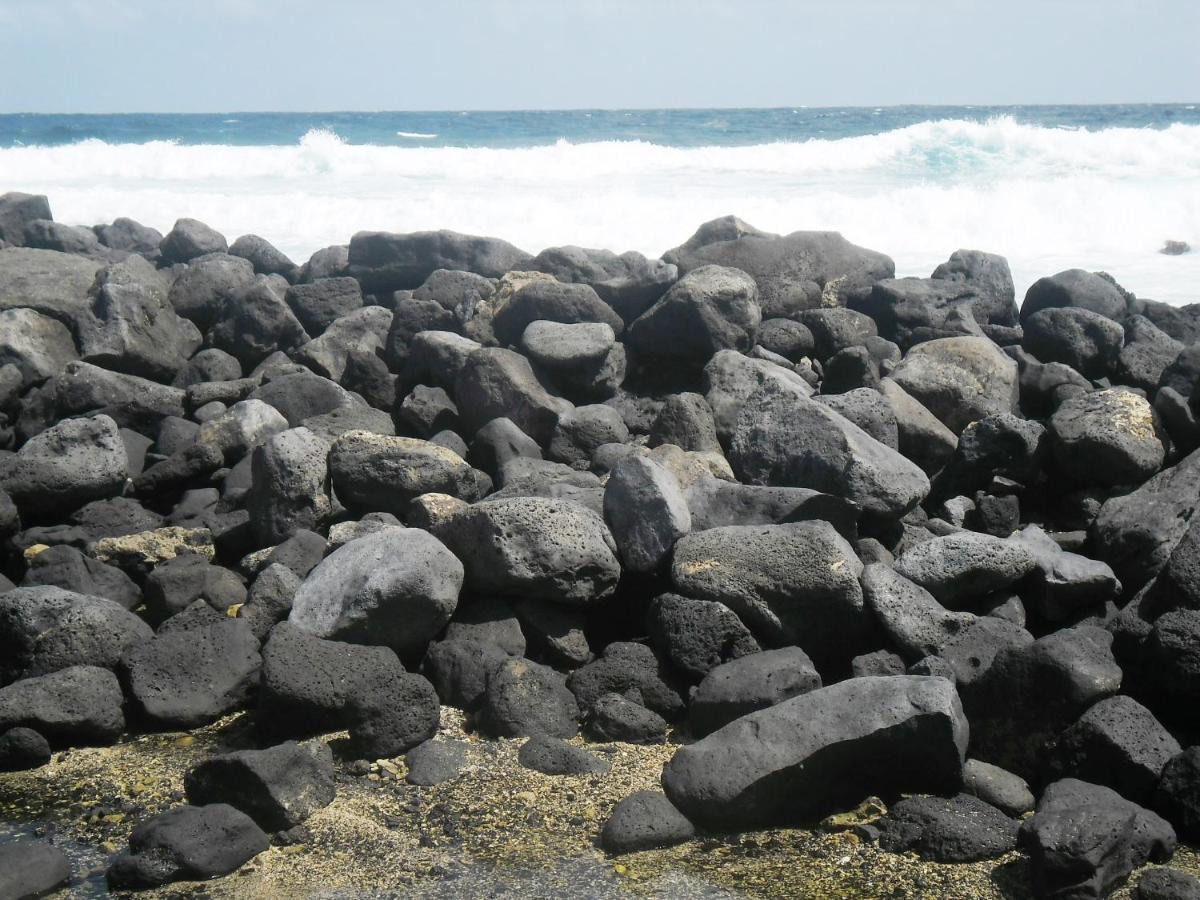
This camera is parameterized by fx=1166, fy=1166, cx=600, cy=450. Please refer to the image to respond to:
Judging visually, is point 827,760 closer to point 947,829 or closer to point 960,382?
point 947,829

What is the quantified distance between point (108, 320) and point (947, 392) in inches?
198

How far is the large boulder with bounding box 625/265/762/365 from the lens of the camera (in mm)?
6625

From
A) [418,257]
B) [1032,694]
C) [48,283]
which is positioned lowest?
[1032,694]

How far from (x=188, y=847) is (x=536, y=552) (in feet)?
5.33

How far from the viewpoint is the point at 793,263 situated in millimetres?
7953

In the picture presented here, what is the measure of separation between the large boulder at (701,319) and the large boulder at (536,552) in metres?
2.44

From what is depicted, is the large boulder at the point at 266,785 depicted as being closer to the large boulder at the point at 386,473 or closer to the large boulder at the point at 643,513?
the large boulder at the point at 643,513

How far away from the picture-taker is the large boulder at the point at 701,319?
6.62 metres

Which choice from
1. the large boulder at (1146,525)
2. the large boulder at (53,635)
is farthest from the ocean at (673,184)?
Result: the large boulder at (53,635)

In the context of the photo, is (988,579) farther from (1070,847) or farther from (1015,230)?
(1015,230)

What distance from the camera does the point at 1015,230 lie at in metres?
16.6

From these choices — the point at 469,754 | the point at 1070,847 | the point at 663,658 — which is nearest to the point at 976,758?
the point at 1070,847

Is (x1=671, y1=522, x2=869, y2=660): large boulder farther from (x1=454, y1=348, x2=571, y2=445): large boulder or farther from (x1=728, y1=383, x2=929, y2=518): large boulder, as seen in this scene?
(x1=454, y1=348, x2=571, y2=445): large boulder

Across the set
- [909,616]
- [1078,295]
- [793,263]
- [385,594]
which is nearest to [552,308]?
[793,263]
